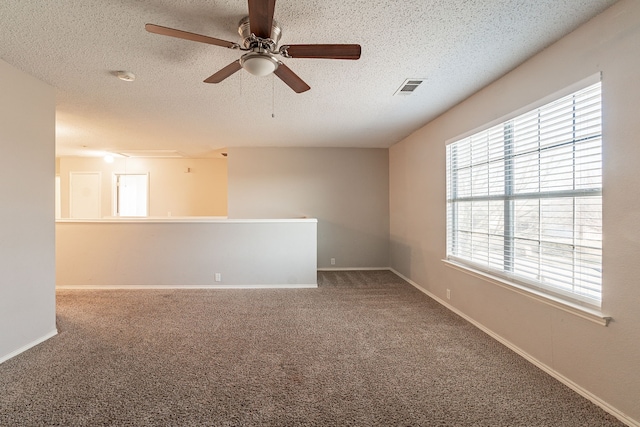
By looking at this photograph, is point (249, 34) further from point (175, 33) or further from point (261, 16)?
point (175, 33)

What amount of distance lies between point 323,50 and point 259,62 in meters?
0.41

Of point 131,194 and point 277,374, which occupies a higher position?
point 131,194

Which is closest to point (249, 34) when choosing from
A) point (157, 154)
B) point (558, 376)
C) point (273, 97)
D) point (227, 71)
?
point (227, 71)

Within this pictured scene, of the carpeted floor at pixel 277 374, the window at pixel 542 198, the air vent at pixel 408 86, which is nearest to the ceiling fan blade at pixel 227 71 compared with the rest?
the air vent at pixel 408 86

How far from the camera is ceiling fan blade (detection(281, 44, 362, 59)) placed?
1.61 meters

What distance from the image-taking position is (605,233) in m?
1.67

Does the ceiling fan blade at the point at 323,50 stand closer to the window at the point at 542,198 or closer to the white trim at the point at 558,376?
the window at the point at 542,198

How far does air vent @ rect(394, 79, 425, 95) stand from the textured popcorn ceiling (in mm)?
59

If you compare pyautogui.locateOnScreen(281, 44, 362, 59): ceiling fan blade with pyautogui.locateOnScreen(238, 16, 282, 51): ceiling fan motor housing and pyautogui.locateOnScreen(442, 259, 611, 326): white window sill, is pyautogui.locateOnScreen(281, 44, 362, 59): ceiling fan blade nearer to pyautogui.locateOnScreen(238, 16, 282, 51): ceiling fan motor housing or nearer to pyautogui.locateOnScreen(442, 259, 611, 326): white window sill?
pyautogui.locateOnScreen(238, 16, 282, 51): ceiling fan motor housing

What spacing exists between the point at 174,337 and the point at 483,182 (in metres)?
3.47

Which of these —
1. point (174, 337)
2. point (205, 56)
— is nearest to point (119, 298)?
point (174, 337)

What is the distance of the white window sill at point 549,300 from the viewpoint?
1683mm

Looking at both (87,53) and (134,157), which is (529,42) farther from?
(134,157)

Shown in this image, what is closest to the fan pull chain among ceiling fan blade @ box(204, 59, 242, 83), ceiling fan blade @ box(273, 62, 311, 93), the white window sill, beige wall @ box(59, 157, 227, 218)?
ceiling fan blade @ box(273, 62, 311, 93)
